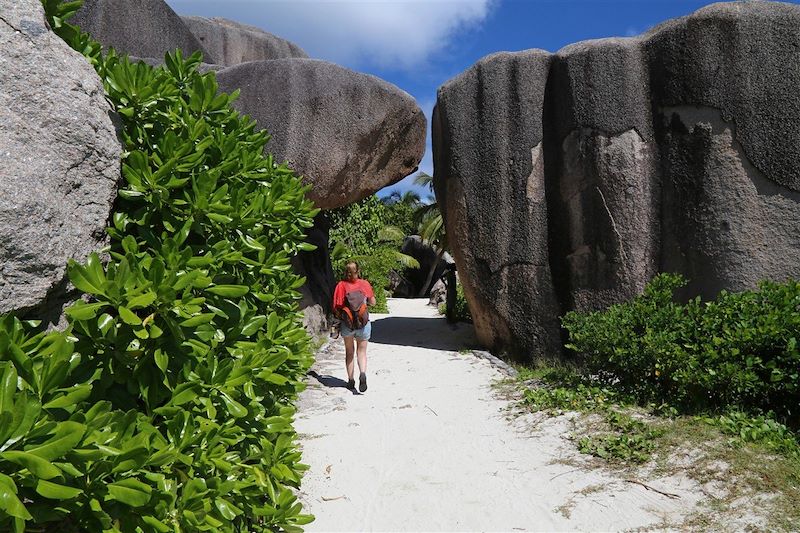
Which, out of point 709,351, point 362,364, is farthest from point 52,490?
point 362,364

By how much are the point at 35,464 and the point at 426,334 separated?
864 cm

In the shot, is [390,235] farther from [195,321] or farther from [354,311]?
[195,321]

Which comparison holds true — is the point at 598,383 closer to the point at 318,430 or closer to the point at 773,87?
the point at 318,430

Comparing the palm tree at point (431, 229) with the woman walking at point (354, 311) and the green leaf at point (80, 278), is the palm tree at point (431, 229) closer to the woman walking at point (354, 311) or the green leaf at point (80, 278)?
the woman walking at point (354, 311)

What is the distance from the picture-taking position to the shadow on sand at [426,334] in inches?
336

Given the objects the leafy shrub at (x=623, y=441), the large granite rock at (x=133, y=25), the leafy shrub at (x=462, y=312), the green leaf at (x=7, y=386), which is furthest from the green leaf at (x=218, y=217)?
the leafy shrub at (x=462, y=312)

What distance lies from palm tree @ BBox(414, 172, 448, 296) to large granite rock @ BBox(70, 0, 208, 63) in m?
8.77

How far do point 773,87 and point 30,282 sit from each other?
22.5ft

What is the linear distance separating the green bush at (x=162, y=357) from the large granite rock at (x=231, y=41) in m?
9.63

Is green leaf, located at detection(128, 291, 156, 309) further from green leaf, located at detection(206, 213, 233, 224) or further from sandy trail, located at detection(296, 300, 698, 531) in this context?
sandy trail, located at detection(296, 300, 698, 531)

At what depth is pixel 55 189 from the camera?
155 cm

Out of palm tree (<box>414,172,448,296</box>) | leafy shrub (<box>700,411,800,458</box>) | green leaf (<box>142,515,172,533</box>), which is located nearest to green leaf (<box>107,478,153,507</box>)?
green leaf (<box>142,515,172,533</box>)

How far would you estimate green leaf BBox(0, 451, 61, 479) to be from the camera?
1.08 metres

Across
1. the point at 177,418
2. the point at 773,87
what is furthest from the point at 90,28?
the point at 773,87
